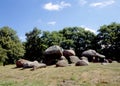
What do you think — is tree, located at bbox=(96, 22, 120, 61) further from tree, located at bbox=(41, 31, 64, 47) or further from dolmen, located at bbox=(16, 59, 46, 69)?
dolmen, located at bbox=(16, 59, 46, 69)

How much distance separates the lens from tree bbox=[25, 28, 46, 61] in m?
69.9

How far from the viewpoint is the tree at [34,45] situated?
69875 millimetres

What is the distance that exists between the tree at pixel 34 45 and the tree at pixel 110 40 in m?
16.7

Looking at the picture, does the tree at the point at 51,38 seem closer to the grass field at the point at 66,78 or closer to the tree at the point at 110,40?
the tree at the point at 110,40

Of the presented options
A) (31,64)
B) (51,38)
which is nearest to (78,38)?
(51,38)

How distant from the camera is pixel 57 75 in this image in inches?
963

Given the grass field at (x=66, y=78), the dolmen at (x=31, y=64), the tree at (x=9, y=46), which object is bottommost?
the grass field at (x=66, y=78)

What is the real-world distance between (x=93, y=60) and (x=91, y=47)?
28300mm

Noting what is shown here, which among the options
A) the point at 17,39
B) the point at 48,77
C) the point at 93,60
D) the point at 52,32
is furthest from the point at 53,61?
the point at 52,32

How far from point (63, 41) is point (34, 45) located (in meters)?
8.77

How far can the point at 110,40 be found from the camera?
211 ft

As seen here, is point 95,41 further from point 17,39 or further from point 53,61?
point 53,61

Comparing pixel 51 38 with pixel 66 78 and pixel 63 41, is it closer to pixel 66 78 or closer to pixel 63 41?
pixel 63 41

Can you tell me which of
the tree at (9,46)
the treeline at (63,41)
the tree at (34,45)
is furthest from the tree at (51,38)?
the tree at (9,46)
